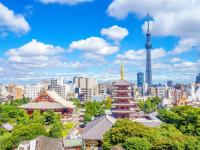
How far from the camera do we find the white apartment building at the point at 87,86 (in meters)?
158

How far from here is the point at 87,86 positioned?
181 meters

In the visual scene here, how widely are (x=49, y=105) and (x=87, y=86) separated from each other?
101 metres

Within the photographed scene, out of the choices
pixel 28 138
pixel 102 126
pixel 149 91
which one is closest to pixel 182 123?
pixel 102 126

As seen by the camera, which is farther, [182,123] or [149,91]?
[149,91]

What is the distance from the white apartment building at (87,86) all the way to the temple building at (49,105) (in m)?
69.8

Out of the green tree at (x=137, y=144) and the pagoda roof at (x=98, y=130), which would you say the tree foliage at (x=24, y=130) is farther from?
the green tree at (x=137, y=144)

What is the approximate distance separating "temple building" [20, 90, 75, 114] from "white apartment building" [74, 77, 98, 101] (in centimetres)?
6980

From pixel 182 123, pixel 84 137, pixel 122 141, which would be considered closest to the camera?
pixel 122 141

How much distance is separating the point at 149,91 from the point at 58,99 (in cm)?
9354

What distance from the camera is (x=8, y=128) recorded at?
190 feet

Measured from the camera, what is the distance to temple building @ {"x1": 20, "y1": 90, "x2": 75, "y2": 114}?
259 ft

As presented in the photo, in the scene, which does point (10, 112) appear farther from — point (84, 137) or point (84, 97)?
point (84, 97)

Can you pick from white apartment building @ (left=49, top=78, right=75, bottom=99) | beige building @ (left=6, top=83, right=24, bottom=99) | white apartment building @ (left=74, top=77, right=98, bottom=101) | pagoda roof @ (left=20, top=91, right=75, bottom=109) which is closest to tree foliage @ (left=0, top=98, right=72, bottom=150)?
pagoda roof @ (left=20, top=91, right=75, bottom=109)

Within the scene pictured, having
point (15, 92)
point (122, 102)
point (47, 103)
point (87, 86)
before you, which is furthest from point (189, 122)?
point (87, 86)
